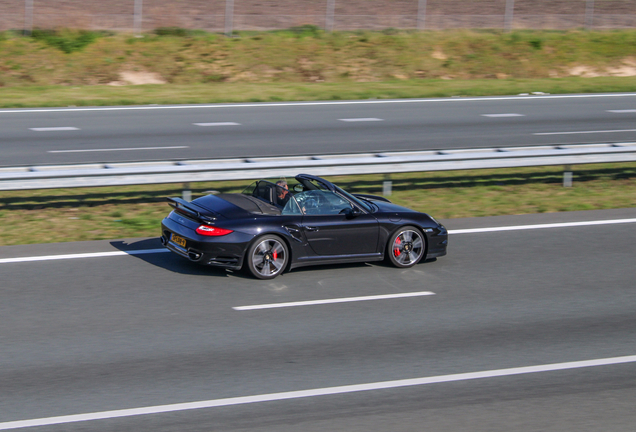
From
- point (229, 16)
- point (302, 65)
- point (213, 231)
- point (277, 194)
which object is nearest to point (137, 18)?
point (229, 16)

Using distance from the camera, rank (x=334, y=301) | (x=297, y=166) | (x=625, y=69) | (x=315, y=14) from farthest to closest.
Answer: (x=625, y=69), (x=315, y=14), (x=297, y=166), (x=334, y=301)

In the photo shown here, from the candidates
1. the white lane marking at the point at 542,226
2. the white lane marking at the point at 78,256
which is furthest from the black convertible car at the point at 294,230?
the white lane marking at the point at 542,226

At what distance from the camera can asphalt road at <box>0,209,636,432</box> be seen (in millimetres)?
6133

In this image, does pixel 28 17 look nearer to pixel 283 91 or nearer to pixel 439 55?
pixel 283 91

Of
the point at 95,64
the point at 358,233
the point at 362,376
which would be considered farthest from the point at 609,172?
the point at 95,64

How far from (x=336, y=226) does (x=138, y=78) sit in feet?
58.5

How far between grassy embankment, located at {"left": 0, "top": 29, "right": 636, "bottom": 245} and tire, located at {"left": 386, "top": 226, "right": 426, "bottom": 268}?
363 centimetres

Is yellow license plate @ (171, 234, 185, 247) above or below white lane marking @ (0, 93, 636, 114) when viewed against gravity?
below

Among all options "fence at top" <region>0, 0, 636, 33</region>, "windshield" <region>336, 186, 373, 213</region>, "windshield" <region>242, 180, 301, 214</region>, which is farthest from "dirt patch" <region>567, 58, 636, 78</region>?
"windshield" <region>242, 180, 301, 214</region>

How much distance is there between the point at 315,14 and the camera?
31359 mm

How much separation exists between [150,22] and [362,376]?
24.7 meters

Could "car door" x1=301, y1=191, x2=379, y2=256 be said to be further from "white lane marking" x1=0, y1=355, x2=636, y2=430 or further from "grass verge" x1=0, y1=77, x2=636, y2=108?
"grass verge" x1=0, y1=77, x2=636, y2=108

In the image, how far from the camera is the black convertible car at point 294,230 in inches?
372

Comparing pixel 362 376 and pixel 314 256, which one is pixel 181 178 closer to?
pixel 314 256
